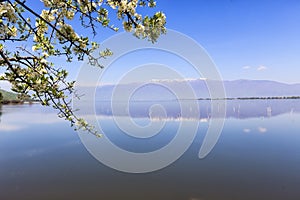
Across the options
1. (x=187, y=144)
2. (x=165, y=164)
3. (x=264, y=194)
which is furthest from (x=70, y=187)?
(x=187, y=144)

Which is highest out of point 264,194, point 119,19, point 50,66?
point 119,19

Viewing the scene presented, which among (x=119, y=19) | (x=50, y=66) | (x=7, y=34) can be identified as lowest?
(x=50, y=66)

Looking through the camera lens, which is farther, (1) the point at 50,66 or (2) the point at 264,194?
(2) the point at 264,194

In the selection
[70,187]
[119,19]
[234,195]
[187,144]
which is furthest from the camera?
[187,144]

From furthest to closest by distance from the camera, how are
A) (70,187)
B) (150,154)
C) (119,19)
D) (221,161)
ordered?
1. (150,154)
2. (221,161)
3. (70,187)
4. (119,19)

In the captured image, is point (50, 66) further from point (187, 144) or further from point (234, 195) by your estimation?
point (187, 144)

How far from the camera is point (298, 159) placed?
24328 mm

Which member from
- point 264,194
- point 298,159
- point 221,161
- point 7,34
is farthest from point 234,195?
point 7,34

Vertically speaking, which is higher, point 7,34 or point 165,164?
point 7,34

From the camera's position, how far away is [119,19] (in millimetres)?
4797

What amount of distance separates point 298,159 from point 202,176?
39.5ft

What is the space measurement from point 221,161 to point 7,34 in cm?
2342

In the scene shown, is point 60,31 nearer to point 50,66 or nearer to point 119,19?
point 50,66

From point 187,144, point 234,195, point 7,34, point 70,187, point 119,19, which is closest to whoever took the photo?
point 7,34
